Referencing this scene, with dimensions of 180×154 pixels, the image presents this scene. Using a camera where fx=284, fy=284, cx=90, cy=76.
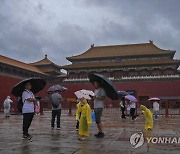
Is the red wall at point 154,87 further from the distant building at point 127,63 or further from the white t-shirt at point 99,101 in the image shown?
the white t-shirt at point 99,101

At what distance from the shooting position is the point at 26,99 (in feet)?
22.9

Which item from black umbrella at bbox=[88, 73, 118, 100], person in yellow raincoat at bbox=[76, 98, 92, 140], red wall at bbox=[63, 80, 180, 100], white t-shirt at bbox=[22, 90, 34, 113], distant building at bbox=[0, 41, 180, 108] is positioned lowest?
person in yellow raincoat at bbox=[76, 98, 92, 140]

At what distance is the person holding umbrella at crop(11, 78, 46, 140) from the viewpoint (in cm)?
694

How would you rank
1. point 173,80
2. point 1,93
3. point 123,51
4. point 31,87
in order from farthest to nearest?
point 123,51
point 173,80
point 1,93
point 31,87

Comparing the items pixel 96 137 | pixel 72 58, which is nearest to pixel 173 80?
pixel 72 58

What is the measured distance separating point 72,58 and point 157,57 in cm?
1257

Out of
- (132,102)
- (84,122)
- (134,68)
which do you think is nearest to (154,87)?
(134,68)

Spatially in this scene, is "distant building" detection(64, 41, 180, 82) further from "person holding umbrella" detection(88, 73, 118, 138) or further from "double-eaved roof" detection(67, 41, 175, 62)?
"person holding umbrella" detection(88, 73, 118, 138)

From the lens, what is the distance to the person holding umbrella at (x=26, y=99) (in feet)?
22.8

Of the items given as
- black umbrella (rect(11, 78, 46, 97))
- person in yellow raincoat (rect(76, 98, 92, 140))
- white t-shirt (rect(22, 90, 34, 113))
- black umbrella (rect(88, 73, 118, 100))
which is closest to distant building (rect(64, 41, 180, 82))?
black umbrella (rect(88, 73, 118, 100))

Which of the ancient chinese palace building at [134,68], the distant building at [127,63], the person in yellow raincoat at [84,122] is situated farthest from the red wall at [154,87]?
the person in yellow raincoat at [84,122]

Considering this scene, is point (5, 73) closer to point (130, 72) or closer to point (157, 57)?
point (130, 72)

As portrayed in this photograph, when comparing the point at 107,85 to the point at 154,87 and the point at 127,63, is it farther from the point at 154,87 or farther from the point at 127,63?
the point at 127,63

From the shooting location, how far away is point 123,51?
42.8m
